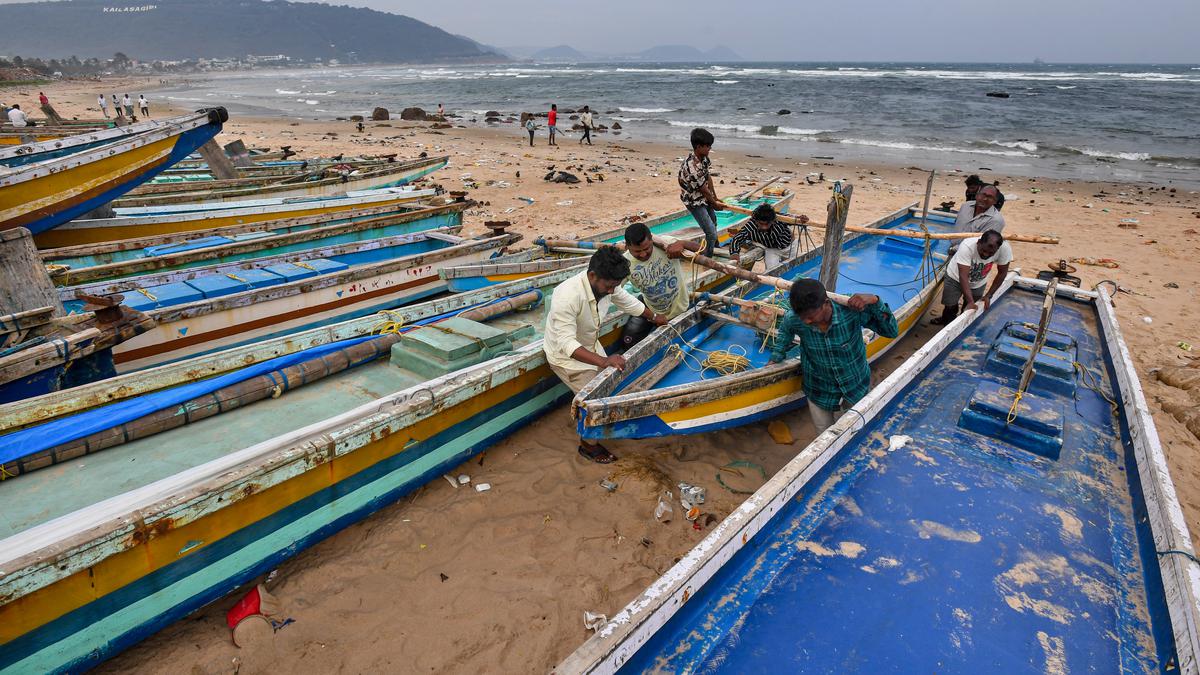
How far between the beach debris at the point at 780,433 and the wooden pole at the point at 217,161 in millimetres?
11664

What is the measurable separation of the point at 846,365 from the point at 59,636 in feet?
16.8

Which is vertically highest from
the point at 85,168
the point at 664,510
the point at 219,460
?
the point at 85,168

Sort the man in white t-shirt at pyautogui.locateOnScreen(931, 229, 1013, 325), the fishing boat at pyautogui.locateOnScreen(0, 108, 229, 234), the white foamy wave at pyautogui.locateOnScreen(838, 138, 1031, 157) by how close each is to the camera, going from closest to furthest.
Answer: the man in white t-shirt at pyautogui.locateOnScreen(931, 229, 1013, 325) < the fishing boat at pyautogui.locateOnScreen(0, 108, 229, 234) < the white foamy wave at pyautogui.locateOnScreen(838, 138, 1031, 157)

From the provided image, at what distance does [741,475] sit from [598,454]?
1251mm

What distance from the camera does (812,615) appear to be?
3.02 m

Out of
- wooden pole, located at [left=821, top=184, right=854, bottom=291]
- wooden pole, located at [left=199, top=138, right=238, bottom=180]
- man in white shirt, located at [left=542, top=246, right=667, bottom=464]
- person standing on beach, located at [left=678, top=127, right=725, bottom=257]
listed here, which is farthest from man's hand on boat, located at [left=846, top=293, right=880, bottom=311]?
wooden pole, located at [left=199, top=138, right=238, bottom=180]

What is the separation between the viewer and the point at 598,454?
521 cm

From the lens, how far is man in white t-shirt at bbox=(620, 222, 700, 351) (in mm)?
5930

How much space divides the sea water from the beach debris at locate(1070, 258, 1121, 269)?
37.4 ft

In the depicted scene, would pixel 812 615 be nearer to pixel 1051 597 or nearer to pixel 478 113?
pixel 1051 597

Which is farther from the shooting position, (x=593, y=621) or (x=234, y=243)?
(x=234, y=243)

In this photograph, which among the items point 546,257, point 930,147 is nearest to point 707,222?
point 546,257

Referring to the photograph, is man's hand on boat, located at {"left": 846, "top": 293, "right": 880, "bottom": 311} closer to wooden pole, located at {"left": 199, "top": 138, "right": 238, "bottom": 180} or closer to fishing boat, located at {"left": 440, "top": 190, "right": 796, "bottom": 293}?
fishing boat, located at {"left": 440, "top": 190, "right": 796, "bottom": 293}

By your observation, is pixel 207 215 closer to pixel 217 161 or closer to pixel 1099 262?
pixel 217 161
